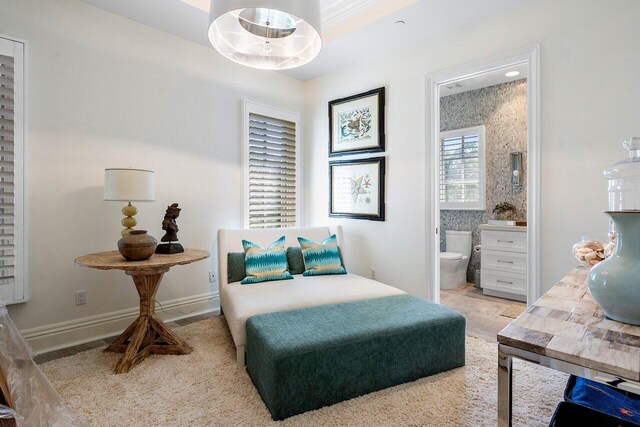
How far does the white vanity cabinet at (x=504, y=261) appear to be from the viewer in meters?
3.76

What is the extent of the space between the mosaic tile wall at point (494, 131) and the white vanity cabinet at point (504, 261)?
0.46 m

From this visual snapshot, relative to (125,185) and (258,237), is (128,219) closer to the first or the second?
(125,185)

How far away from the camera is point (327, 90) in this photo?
4.02 meters

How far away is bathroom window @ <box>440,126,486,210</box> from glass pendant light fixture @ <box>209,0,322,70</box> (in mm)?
3401

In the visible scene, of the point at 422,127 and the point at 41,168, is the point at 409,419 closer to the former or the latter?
the point at 422,127

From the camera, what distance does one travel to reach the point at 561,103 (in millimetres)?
2395

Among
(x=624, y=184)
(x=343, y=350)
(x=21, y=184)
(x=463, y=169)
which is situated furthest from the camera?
(x=463, y=169)

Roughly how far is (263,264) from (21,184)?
1.81 m

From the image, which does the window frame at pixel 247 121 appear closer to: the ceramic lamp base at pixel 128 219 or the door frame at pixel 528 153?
the ceramic lamp base at pixel 128 219

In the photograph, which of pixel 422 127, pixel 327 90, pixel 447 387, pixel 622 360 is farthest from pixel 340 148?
pixel 622 360

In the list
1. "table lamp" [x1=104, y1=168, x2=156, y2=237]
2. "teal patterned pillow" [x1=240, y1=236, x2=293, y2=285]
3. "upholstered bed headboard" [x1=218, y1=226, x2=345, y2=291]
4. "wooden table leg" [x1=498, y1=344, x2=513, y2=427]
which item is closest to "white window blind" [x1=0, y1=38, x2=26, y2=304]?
"table lamp" [x1=104, y1=168, x2=156, y2=237]

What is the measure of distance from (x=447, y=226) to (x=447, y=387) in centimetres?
322

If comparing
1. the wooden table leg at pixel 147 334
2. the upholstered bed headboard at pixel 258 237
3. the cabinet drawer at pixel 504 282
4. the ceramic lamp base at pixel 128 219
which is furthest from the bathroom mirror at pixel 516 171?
the ceramic lamp base at pixel 128 219

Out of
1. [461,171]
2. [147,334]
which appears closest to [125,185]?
[147,334]
